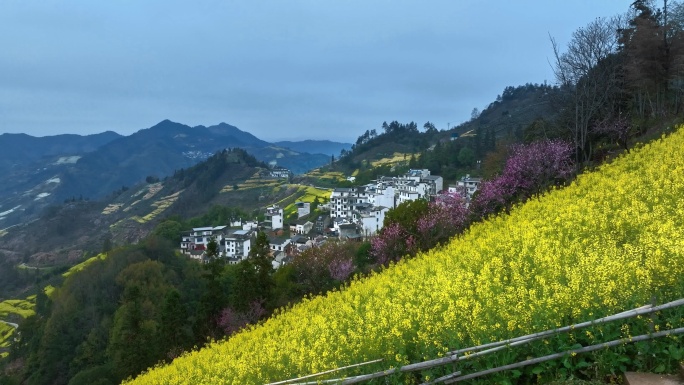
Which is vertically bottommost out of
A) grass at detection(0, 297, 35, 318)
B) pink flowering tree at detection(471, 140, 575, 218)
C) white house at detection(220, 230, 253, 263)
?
grass at detection(0, 297, 35, 318)

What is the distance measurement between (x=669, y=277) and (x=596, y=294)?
89 cm

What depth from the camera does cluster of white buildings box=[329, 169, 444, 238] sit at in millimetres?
73375

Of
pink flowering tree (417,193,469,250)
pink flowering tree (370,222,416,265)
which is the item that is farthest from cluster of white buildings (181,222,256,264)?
pink flowering tree (417,193,469,250)

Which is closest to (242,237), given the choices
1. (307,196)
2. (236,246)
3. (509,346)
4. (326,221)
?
(236,246)

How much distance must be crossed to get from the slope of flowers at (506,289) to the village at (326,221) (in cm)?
5868

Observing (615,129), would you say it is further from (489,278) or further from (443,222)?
(489,278)

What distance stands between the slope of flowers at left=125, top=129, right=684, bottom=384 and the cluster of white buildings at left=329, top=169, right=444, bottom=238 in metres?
58.7

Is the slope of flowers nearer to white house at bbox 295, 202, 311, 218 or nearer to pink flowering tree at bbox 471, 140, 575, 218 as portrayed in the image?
pink flowering tree at bbox 471, 140, 575, 218

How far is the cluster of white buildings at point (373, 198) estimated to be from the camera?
241 ft

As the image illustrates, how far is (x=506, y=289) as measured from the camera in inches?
295

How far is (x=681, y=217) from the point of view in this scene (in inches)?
321

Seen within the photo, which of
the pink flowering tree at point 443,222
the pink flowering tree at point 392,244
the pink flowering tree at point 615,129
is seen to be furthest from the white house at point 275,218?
the pink flowering tree at point 615,129

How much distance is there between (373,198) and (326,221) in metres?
10.6

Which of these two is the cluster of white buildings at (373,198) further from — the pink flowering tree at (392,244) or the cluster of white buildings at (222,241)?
the pink flowering tree at (392,244)
